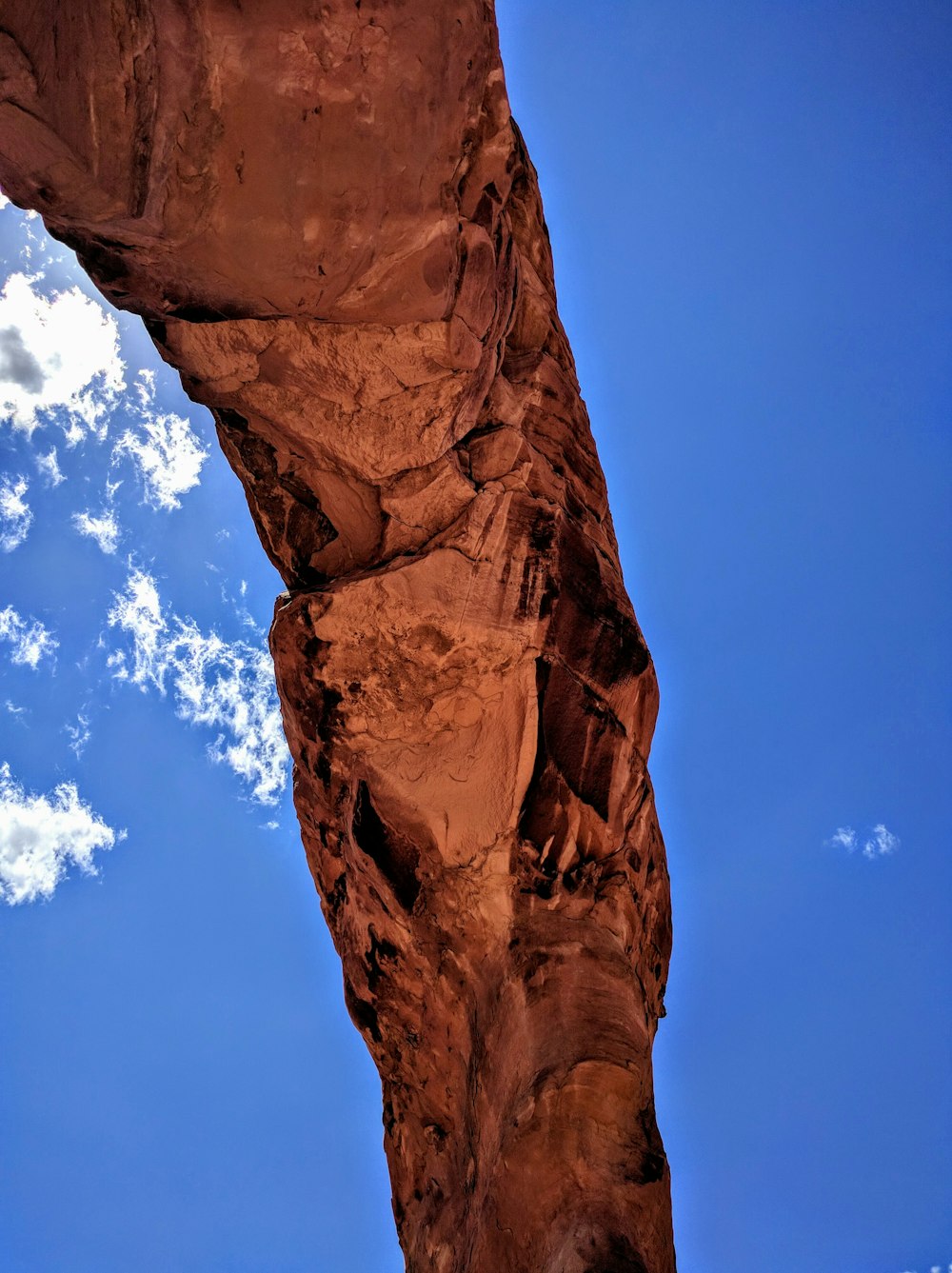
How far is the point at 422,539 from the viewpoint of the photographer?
15.7 feet

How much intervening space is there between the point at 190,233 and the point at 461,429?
5.45 feet

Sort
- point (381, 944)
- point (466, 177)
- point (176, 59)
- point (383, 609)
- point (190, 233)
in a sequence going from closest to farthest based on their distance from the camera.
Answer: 1. point (176, 59)
2. point (190, 233)
3. point (466, 177)
4. point (383, 609)
5. point (381, 944)

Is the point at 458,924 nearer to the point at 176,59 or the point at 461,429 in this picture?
the point at 461,429

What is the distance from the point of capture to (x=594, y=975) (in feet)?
14.1

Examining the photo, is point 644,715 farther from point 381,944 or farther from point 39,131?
point 39,131

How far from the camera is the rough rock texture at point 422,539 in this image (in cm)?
341

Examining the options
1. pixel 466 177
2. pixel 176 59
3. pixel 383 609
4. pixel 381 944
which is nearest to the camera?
pixel 176 59

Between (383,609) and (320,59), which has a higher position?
(320,59)

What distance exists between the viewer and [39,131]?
10.7 ft

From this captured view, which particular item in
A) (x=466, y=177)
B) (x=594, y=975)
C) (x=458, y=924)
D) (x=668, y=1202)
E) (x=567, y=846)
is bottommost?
(x=668, y=1202)

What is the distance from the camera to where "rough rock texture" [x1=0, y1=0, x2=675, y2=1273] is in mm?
3408

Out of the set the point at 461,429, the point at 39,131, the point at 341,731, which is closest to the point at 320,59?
A: the point at 39,131

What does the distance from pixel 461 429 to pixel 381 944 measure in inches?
111

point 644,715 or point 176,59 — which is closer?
→ point 176,59
